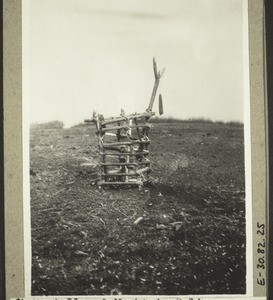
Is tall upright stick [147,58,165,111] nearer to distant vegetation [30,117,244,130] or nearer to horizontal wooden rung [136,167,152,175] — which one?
distant vegetation [30,117,244,130]

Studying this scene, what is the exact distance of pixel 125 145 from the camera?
5.41ft

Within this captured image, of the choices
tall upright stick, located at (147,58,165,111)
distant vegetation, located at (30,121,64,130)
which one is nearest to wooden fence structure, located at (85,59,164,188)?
tall upright stick, located at (147,58,165,111)

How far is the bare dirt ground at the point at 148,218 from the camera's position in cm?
149

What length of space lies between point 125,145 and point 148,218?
0.37 metres

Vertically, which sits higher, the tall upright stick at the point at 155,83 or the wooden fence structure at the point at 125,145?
the tall upright stick at the point at 155,83

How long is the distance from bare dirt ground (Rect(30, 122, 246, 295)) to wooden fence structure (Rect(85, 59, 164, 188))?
0.04m

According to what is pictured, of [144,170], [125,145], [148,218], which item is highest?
[125,145]

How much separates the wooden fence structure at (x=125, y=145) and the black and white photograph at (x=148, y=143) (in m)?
0.01

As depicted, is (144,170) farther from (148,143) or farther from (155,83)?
(155,83)

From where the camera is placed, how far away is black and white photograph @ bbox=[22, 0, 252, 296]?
4.92ft

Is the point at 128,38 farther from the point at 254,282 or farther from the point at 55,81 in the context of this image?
the point at 254,282

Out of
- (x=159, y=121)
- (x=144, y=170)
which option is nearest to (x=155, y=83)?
(x=159, y=121)

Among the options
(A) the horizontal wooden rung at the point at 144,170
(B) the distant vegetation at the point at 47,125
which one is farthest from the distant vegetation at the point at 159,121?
(A) the horizontal wooden rung at the point at 144,170

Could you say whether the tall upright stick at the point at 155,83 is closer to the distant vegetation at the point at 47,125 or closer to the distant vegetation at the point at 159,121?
the distant vegetation at the point at 159,121
